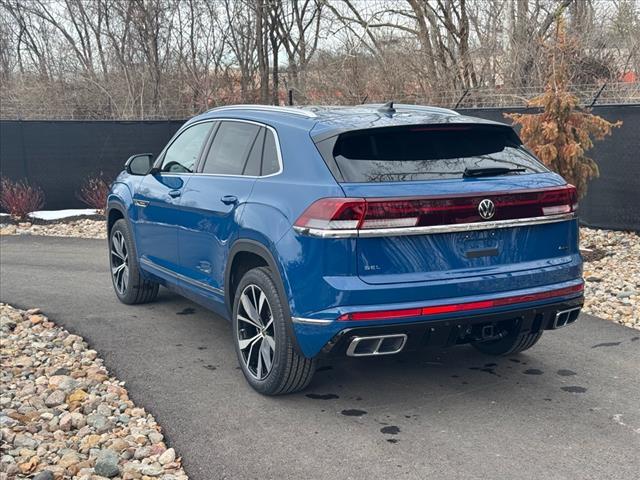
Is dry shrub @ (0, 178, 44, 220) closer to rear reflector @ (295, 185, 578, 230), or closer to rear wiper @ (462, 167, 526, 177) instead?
rear reflector @ (295, 185, 578, 230)

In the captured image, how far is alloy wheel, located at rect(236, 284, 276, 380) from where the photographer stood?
464 centimetres

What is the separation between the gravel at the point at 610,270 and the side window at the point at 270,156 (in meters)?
3.57

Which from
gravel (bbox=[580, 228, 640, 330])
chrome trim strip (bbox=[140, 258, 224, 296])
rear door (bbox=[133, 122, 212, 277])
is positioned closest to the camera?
chrome trim strip (bbox=[140, 258, 224, 296])

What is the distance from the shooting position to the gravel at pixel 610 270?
6.84 meters

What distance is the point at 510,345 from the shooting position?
539 centimetres

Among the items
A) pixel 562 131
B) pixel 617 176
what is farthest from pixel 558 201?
pixel 617 176

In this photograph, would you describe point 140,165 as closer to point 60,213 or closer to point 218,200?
point 218,200

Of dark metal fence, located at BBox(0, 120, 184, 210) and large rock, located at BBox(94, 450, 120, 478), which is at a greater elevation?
dark metal fence, located at BBox(0, 120, 184, 210)

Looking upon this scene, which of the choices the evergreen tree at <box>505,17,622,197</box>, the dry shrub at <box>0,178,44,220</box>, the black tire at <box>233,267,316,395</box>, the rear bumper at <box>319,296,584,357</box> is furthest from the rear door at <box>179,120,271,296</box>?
the dry shrub at <box>0,178,44,220</box>

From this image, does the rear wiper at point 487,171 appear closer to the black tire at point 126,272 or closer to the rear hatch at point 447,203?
the rear hatch at point 447,203

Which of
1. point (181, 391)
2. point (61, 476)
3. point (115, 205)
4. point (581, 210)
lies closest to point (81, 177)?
point (115, 205)

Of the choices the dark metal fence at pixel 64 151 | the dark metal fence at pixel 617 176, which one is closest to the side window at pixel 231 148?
the dark metal fence at pixel 617 176

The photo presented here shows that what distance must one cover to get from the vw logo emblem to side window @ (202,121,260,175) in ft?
5.60

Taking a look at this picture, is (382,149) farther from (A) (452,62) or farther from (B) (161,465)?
(A) (452,62)
